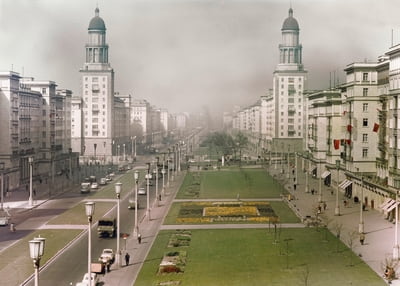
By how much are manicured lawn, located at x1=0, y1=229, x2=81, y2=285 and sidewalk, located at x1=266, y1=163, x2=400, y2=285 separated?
2291 centimetres

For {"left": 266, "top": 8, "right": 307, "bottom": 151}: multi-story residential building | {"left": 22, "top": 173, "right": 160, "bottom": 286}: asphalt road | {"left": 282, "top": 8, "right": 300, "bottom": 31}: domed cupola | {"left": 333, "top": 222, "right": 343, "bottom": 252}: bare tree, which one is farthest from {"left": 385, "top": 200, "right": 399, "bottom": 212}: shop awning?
{"left": 282, "top": 8, "right": 300, "bottom": 31}: domed cupola

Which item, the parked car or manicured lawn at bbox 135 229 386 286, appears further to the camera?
manicured lawn at bbox 135 229 386 286

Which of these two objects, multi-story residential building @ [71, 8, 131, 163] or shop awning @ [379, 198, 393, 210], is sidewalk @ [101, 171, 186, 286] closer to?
shop awning @ [379, 198, 393, 210]

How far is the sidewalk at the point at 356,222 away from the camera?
43.6m

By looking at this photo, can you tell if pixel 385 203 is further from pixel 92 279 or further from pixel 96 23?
pixel 96 23

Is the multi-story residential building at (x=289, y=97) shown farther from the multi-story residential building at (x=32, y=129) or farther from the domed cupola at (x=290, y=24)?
the multi-story residential building at (x=32, y=129)

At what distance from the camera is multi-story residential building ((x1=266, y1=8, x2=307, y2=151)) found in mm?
152750

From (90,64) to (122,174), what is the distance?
50701mm

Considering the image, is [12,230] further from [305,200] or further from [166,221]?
[305,200]

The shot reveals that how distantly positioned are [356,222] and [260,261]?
1932cm

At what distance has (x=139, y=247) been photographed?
154 ft

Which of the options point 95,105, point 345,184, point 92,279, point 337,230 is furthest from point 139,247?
point 95,105

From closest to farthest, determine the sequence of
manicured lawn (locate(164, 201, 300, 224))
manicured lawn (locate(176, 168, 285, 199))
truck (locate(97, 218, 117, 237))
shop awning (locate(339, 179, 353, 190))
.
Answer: truck (locate(97, 218, 117, 237)) < manicured lawn (locate(164, 201, 300, 224)) < shop awning (locate(339, 179, 353, 190)) < manicured lawn (locate(176, 168, 285, 199))

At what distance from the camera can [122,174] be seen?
363 feet
